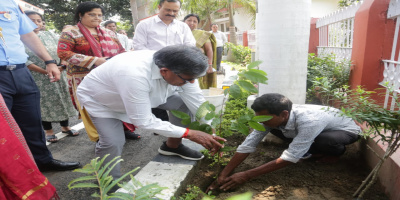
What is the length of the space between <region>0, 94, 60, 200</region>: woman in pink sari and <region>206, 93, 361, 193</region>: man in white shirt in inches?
50.4

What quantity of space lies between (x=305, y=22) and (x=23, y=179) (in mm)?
2647

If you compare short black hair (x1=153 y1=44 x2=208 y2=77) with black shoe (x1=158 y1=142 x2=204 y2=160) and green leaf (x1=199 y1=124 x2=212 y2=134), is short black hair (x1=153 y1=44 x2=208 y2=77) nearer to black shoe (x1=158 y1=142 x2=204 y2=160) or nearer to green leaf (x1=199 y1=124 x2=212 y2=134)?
green leaf (x1=199 y1=124 x2=212 y2=134)

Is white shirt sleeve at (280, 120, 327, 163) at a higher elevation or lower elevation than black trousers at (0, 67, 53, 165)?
lower

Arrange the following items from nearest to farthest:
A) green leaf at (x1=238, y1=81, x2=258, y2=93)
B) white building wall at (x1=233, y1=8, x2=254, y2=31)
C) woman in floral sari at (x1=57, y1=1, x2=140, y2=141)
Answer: green leaf at (x1=238, y1=81, x2=258, y2=93) < woman in floral sari at (x1=57, y1=1, x2=140, y2=141) < white building wall at (x1=233, y1=8, x2=254, y2=31)

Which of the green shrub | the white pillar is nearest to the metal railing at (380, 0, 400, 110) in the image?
the green shrub

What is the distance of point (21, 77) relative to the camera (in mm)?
2062

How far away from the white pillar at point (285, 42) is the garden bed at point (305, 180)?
0.73m

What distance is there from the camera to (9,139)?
1.48 m

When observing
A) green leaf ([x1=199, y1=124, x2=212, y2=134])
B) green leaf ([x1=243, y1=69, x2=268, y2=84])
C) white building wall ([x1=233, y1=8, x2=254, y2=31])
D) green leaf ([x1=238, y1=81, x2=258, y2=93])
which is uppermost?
white building wall ([x1=233, y1=8, x2=254, y2=31])

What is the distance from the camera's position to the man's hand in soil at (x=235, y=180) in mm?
2031

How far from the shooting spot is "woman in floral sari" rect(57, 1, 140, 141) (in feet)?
8.33

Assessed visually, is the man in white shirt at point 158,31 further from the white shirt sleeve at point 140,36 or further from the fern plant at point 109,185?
the fern plant at point 109,185

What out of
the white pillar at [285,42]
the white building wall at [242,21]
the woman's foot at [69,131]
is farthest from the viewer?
the white building wall at [242,21]

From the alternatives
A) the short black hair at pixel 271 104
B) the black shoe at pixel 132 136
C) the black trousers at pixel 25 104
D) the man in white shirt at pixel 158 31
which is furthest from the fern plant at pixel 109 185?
the black shoe at pixel 132 136
